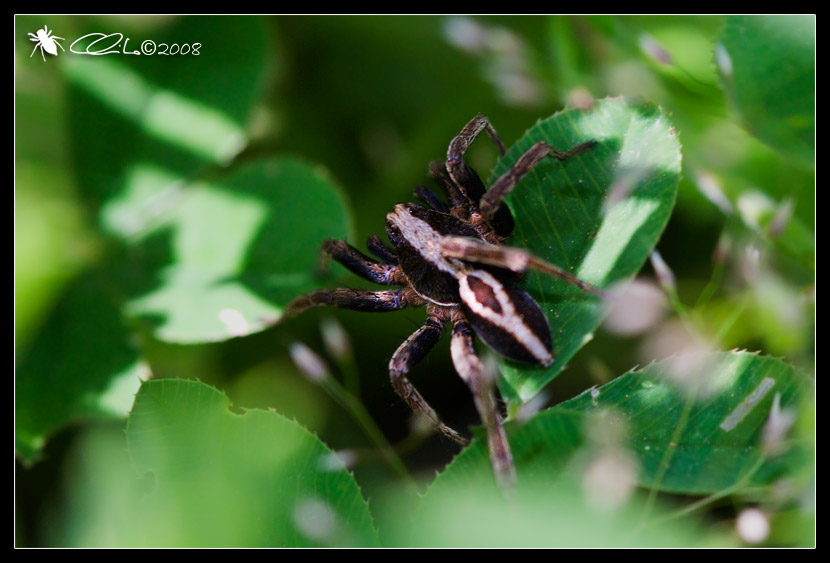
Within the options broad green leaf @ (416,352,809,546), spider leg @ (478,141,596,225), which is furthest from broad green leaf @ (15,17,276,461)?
broad green leaf @ (416,352,809,546)

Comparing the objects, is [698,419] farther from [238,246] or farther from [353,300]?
[238,246]

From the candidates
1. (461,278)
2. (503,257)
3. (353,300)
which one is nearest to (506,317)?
(503,257)

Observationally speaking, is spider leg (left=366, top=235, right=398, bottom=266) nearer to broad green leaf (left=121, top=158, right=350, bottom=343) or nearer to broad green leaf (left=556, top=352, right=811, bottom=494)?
broad green leaf (left=121, top=158, right=350, bottom=343)

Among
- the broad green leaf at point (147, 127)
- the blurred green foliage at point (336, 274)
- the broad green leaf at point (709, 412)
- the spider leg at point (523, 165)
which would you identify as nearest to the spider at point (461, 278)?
the spider leg at point (523, 165)

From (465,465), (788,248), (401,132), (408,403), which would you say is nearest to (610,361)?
(788,248)

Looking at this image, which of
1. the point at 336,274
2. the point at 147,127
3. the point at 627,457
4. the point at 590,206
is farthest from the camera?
the point at 147,127

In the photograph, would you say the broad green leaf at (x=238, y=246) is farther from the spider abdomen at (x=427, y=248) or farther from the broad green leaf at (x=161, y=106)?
the spider abdomen at (x=427, y=248)

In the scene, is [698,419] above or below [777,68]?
below
